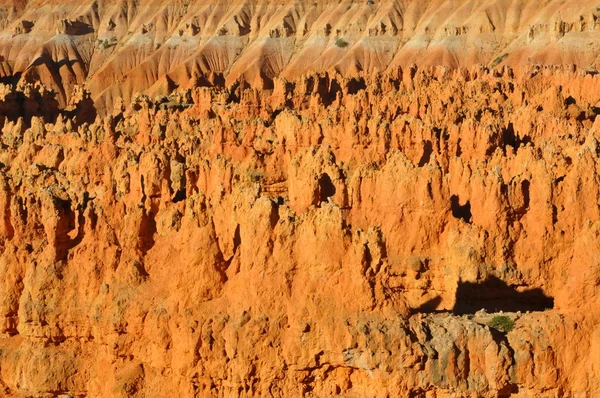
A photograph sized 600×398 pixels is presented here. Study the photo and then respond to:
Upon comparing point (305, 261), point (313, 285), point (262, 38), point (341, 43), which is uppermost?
point (262, 38)

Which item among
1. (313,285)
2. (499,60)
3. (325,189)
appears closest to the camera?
(313,285)

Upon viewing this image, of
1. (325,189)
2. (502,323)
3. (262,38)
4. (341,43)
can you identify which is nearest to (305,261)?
(502,323)

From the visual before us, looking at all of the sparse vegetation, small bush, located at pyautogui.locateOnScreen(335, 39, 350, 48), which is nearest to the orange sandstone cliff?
the sparse vegetation

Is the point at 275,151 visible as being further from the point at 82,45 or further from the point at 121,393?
the point at 82,45

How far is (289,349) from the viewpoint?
49.0ft

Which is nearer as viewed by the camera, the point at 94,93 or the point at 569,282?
the point at 569,282

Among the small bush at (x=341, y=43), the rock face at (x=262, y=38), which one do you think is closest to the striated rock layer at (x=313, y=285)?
the rock face at (x=262, y=38)

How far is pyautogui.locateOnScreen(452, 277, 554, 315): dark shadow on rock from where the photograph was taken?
849 inches

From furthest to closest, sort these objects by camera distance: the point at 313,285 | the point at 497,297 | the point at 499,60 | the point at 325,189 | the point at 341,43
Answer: the point at 341,43 < the point at 499,60 < the point at 325,189 < the point at 497,297 < the point at 313,285

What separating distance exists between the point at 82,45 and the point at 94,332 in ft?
360

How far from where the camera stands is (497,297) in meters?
22.3

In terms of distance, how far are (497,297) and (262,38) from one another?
332 ft

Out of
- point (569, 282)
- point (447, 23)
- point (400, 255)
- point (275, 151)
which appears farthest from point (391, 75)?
point (569, 282)

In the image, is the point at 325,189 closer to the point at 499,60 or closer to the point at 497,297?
the point at 497,297
